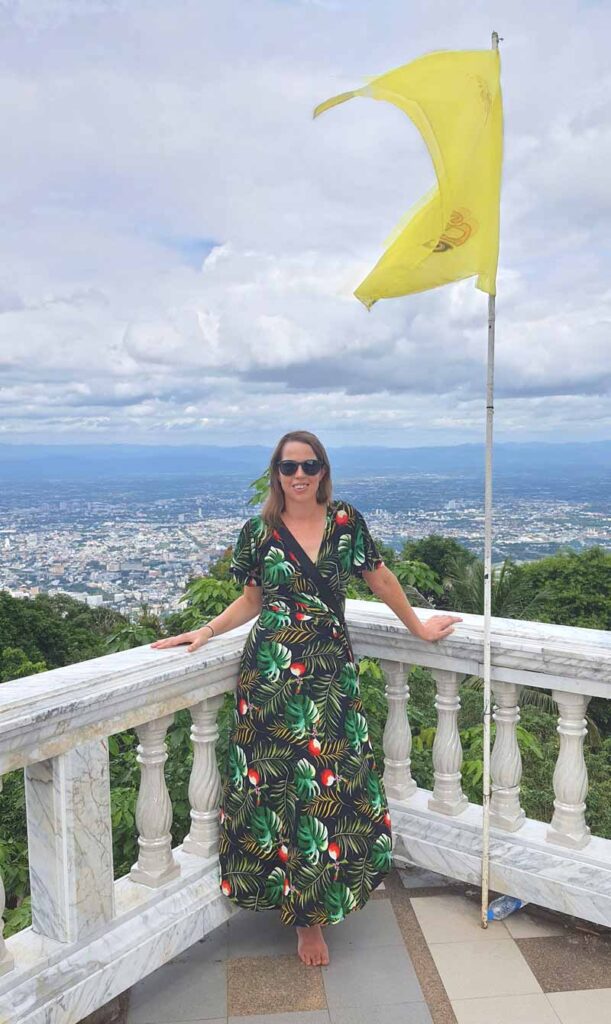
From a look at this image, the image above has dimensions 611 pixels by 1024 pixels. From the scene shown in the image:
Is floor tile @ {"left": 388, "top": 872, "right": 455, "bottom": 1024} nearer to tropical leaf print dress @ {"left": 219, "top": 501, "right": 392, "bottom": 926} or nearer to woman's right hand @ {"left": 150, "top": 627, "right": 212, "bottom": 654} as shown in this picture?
tropical leaf print dress @ {"left": 219, "top": 501, "right": 392, "bottom": 926}

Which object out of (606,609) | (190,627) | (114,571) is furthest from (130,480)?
(190,627)

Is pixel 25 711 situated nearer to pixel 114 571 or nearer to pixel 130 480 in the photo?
pixel 114 571

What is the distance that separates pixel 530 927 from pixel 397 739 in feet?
2.87

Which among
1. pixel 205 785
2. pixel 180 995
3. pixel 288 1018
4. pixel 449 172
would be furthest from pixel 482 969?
pixel 449 172

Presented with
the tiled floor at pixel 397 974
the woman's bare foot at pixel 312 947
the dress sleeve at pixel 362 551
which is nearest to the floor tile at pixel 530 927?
the tiled floor at pixel 397 974

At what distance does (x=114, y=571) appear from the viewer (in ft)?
134

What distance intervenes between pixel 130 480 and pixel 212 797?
75.4m

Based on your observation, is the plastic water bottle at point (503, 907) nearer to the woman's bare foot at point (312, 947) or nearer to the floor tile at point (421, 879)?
the floor tile at point (421, 879)

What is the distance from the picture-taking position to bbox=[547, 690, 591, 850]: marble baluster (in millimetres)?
2916

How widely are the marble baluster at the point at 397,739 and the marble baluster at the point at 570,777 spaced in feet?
2.18

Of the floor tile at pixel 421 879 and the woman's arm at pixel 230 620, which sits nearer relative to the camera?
the woman's arm at pixel 230 620

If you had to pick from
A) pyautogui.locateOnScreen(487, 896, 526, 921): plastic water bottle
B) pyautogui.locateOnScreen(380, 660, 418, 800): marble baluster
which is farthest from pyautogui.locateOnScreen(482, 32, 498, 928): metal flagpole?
pyautogui.locateOnScreen(380, 660, 418, 800): marble baluster

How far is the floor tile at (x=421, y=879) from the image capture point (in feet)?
10.9

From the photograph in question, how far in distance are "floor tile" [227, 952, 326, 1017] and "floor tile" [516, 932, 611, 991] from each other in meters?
0.78
